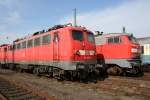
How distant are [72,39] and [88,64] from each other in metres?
1.77

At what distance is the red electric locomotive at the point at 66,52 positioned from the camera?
15062 mm

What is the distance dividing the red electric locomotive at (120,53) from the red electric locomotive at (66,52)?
295cm

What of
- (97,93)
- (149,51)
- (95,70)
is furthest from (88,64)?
(149,51)

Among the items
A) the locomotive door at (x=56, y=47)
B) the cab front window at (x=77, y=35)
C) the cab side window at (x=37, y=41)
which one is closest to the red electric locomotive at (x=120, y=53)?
the cab front window at (x=77, y=35)

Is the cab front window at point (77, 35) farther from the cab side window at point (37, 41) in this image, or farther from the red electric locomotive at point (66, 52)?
the cab side window at point (37, 41)

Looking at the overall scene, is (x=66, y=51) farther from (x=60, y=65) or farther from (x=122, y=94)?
(x=122, y=94)

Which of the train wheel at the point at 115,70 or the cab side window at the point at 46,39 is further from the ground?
the cab side window at the point at 46,39

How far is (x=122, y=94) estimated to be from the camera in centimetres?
1124

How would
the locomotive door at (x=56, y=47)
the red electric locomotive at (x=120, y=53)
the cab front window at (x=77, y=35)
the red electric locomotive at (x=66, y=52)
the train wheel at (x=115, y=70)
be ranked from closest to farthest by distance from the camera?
the red electric locomotive at (x=66, y=52) → the cab front window at (x=77, y=35) → the locomotive door at (x=56, y=47) → the red electric locomotive at (x=120, y=53) → the train wheel at (x=115, y=70)

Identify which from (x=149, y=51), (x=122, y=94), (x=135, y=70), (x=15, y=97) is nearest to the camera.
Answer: (x=15, y=97)

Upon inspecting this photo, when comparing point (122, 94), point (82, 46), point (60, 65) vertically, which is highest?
point (82, 46)

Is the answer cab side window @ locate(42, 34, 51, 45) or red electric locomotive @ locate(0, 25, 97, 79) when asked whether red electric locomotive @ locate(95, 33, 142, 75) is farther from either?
cab side window @ locate(42, 34, 51, 45)

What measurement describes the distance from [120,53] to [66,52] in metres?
5.24

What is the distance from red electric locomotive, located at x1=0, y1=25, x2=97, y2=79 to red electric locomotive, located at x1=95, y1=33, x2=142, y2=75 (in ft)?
9.69
